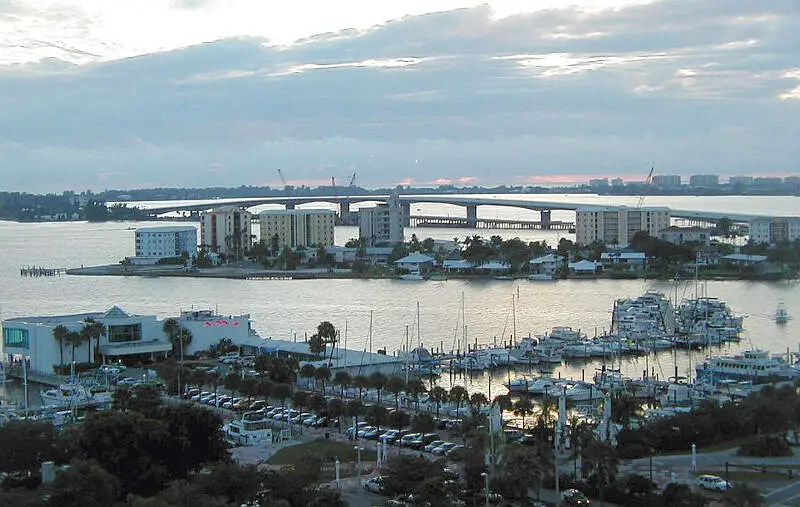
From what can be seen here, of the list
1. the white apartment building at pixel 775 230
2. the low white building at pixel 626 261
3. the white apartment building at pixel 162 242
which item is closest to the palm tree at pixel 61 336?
the low white building at pixel 626 261

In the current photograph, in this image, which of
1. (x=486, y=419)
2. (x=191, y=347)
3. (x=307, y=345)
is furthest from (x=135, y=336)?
(x=486, y=419)

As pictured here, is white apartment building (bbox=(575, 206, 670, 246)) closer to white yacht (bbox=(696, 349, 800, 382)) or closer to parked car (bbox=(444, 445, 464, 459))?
white yacht (bbox=(696, 349, 800, 382))

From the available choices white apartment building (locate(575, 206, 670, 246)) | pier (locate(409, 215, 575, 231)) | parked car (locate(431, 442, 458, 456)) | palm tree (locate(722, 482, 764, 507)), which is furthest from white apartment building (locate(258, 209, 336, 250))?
palm tree (locate(722, 482, 764, 507))

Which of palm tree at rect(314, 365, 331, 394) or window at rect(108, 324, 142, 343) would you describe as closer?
palm tree at rect(314, 365, 331, 394)

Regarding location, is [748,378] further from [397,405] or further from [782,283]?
[782,283]

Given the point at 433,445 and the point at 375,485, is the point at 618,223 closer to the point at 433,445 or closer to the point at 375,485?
the point at 433,445

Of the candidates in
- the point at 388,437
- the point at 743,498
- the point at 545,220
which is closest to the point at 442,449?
the point at 388,437
